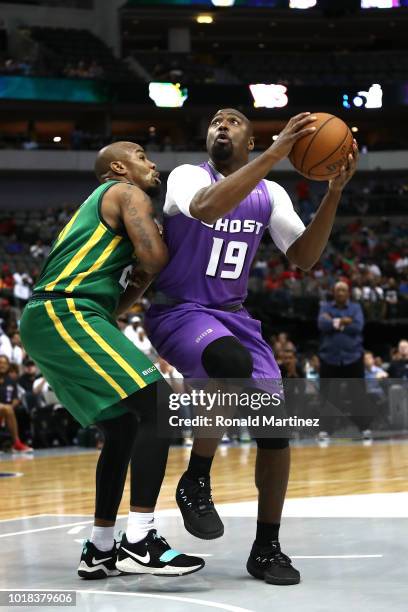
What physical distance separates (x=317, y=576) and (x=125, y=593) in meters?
0.79

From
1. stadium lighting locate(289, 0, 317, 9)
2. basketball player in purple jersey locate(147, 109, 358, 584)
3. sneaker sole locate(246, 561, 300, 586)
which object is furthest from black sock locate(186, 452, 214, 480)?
stadium lighting locate(289, 0, 317, 9)

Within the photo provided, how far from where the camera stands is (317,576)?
4.26 metres

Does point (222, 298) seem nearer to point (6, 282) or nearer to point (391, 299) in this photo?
point (391, 299)

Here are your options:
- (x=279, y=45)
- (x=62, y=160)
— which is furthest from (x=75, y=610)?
(x=279, y=45)

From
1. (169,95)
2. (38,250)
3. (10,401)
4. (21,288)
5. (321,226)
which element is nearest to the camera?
(321,226)

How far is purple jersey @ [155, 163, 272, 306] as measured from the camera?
449cm

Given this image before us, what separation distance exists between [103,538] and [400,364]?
10948 mm

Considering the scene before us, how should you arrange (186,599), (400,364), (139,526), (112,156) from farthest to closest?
(400,364) < (112,156) < (139,526) < (186,599)

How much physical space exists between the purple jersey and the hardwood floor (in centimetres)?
283

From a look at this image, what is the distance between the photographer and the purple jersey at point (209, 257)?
14.7 feet

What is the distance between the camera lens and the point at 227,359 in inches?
165

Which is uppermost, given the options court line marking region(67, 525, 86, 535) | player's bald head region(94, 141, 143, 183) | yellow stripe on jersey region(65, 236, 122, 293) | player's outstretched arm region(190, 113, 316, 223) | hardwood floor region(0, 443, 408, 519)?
player's bald head region(94, 141, 143, 183)

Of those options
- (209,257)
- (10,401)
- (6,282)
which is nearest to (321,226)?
(209,257)

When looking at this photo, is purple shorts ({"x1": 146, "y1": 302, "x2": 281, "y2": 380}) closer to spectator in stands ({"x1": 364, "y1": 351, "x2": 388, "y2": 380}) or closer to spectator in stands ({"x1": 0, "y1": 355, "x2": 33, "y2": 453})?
spectator in stands ({"x1": 0, "y1": 355, "x2": 33, "y2": 453})
